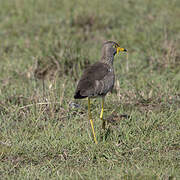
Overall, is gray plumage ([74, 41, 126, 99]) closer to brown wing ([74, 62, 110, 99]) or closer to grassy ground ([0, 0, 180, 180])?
brown wing ([74, 62, 110, 99])

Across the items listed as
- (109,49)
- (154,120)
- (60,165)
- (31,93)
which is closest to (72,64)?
(31,93)

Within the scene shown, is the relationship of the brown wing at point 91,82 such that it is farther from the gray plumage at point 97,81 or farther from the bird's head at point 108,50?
the bird's head at point 108,50

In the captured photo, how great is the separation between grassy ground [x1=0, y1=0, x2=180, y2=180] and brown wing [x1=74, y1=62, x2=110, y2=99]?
1.79 feet

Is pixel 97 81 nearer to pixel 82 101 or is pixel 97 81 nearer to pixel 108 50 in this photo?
pixel 108 50

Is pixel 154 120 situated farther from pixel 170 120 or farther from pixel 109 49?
pixel 109 49

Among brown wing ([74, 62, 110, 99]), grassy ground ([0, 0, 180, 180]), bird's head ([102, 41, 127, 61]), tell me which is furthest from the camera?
bird's head ([102, 41, 127, 61])

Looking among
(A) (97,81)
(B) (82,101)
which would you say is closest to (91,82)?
(A) (97,81)

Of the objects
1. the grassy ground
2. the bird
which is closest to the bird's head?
the bird

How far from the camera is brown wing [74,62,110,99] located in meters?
4.70

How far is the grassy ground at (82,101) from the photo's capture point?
455 centimetres

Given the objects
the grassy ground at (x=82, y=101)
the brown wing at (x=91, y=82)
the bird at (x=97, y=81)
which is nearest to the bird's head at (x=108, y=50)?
the bird at (x=97, y=81)

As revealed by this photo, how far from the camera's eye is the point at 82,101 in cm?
610

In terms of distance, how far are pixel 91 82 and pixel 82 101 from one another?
128 centimetres

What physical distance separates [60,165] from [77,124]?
97 centimetres
